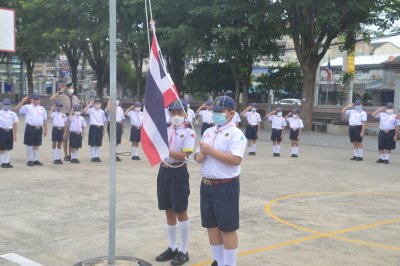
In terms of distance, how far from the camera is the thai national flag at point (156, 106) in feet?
18.8

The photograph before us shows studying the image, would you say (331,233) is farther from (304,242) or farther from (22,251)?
(22,251)

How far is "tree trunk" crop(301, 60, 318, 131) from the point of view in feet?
86.0

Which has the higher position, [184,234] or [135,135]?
[135,135]

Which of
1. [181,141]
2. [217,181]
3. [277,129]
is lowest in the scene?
[277,129]

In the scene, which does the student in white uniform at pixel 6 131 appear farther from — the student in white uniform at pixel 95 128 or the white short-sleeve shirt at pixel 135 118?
the white short-sleeve shirt at pixel 135 118

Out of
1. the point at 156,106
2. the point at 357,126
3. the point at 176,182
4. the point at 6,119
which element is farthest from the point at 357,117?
the point at 156,106

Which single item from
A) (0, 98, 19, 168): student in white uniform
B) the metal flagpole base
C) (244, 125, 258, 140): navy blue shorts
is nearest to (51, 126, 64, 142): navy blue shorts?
(0, 98, 19, 168): student in white uniform

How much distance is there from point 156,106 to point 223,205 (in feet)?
4.66

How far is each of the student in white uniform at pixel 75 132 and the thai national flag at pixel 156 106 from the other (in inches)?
332

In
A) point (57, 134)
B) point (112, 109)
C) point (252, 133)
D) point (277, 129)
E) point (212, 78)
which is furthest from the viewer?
point (212, 78)

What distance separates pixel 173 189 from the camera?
5867mm

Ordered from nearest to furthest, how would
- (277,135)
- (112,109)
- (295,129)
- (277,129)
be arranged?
(112,109) → (295,129) → (277,135) → (277,129)

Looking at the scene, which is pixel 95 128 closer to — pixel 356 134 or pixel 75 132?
pixel 75 132

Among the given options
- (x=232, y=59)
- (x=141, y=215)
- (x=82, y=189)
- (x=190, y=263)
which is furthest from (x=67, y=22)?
(x=190, y=263)
